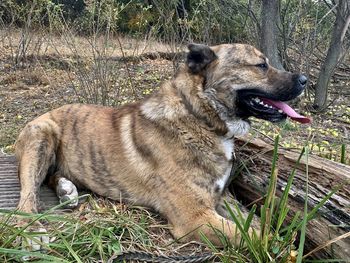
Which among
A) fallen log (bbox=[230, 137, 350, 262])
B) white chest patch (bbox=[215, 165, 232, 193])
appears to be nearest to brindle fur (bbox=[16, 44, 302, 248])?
white chest patch (bbox=[215, 165, 232, 193])

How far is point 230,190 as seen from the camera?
3549mm

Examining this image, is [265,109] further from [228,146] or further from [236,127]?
[228,146]

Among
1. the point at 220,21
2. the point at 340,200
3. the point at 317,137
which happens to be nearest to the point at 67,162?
the point at 340,200

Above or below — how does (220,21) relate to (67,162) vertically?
above

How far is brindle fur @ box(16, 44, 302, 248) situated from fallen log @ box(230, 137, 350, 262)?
0.72ft

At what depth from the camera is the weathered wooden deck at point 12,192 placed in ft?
10.8

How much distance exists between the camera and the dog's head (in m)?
3.27

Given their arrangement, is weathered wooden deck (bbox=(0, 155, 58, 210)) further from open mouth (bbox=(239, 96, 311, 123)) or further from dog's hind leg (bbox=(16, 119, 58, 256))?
open mouth (bbox=(239, 96, 311, 123))

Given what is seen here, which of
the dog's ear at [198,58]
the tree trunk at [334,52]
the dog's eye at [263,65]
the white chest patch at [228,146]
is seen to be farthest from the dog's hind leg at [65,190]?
the tree trunk at [334,52]

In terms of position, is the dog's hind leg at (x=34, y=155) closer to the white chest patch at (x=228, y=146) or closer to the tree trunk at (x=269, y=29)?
the white chest patch at (x=228, y=146)

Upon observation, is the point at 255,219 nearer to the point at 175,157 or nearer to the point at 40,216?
the point at 175,157

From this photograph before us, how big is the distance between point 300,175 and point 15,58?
811 centimetres

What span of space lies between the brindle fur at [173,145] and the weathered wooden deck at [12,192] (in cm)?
12

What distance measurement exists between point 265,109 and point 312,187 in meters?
0.73
